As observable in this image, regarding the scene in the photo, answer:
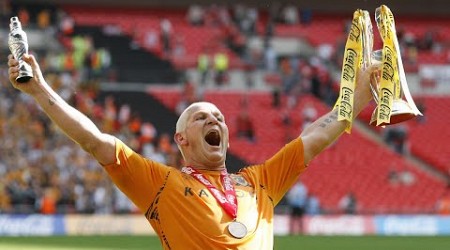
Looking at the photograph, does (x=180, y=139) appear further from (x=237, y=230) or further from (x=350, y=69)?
(x=350, y=69)

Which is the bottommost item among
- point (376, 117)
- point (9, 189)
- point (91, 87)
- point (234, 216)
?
point (9, 189)

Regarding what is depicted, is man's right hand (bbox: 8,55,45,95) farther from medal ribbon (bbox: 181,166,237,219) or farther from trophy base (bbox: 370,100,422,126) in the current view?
trophy base (bbox: 370,100,422,126)

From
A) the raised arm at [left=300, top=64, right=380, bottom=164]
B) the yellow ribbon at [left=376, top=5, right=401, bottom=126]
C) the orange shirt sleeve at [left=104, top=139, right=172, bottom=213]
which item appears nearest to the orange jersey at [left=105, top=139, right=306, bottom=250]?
the orange shirt sleeve at [left=104, top=139, right=172, bottom=213]

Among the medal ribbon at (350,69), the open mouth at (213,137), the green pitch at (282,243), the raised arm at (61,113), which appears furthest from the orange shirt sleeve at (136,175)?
the green pitch at (282,243)

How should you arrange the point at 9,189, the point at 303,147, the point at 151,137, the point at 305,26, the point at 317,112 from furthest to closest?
the point at 305,26 < the point at 317,112 < the point at 151,137 < the point at 9,189 < the point at 303,147

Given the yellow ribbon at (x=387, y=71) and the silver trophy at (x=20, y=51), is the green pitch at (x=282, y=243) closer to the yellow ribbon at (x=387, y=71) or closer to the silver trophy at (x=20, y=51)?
the yellow ribbon at (x=387, y=71)

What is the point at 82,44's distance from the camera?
1246 inches

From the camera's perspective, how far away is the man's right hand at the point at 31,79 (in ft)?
17.2

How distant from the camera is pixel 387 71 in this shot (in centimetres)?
616

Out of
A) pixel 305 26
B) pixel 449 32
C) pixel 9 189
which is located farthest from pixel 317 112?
pixel 9 189

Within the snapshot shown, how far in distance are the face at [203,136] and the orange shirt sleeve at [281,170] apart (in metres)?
0.25

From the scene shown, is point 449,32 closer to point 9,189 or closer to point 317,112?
point 317,112

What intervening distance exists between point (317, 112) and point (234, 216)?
25.7 metres

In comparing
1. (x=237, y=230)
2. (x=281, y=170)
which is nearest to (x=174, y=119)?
(x=281, y=170)
